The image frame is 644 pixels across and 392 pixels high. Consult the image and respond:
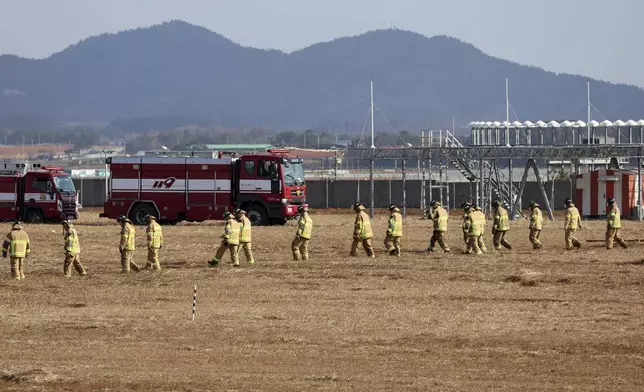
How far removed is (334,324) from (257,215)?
84.7 feet

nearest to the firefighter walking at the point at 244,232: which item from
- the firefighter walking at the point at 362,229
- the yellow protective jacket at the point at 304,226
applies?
the yellow protective jacket at the point at 304,226

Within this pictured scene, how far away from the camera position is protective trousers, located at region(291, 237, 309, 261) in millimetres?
35656

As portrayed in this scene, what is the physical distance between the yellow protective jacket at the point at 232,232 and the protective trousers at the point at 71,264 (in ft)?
12.0

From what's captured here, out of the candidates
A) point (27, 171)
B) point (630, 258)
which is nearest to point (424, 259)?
point (630, 258)

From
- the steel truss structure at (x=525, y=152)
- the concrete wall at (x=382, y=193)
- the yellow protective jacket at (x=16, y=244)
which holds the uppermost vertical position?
the steel truss structure at (x=525, y=152)

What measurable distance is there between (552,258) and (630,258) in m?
2.12

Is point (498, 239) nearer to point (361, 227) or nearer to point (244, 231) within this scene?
point (361, 227)

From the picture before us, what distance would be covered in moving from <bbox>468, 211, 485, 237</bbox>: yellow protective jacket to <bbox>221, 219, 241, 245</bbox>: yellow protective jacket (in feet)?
22.3

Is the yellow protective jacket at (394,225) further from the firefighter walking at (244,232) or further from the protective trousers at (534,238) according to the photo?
the protective trousers at (534,238)

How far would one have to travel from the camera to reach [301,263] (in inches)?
1388

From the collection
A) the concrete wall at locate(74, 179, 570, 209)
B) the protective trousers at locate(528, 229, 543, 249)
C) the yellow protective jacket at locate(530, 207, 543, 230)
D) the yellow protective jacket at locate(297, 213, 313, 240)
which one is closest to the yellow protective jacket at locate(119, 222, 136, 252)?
the yellow protective jacket at locate(297, 213, 313, 240)

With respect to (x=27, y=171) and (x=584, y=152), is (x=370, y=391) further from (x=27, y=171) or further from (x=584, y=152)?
(x=584, y=152)

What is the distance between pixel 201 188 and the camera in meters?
50.3

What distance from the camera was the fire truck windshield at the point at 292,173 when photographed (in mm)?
50281
